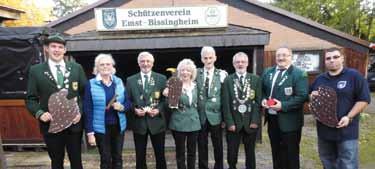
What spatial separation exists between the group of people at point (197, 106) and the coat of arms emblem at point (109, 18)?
3.16 m

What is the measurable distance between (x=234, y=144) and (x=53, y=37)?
2.67m

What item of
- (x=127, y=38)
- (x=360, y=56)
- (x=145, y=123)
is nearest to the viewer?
(x=145, y=123)

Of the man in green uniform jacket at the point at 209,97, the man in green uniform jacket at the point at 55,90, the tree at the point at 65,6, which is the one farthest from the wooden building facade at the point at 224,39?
the tree at the point at 65,6

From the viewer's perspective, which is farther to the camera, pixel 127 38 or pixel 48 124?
pixel 127 38

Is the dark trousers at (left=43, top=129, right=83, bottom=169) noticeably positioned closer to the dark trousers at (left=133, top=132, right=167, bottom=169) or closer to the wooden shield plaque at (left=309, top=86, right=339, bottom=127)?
the dark trousers at (left=133, top=132, right=167, bottom=169)

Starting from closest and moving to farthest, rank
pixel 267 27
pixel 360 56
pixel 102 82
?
pixel 102 82
pixel 267 27
pixel 360 56

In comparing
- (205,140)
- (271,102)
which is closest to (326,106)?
(271,102)

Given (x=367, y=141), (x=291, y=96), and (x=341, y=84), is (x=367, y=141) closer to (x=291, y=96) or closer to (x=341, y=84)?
(x=291, y=96)

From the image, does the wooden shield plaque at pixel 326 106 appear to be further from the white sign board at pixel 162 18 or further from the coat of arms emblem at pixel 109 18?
the coat of arms emblem at pixel 109 18

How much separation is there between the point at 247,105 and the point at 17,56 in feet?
16.2

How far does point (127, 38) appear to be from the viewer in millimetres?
7250

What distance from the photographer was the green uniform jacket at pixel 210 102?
15.8 feet

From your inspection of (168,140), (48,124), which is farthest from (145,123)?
(168,140)

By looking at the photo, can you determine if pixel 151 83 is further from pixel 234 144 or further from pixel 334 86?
pixel 334 86
